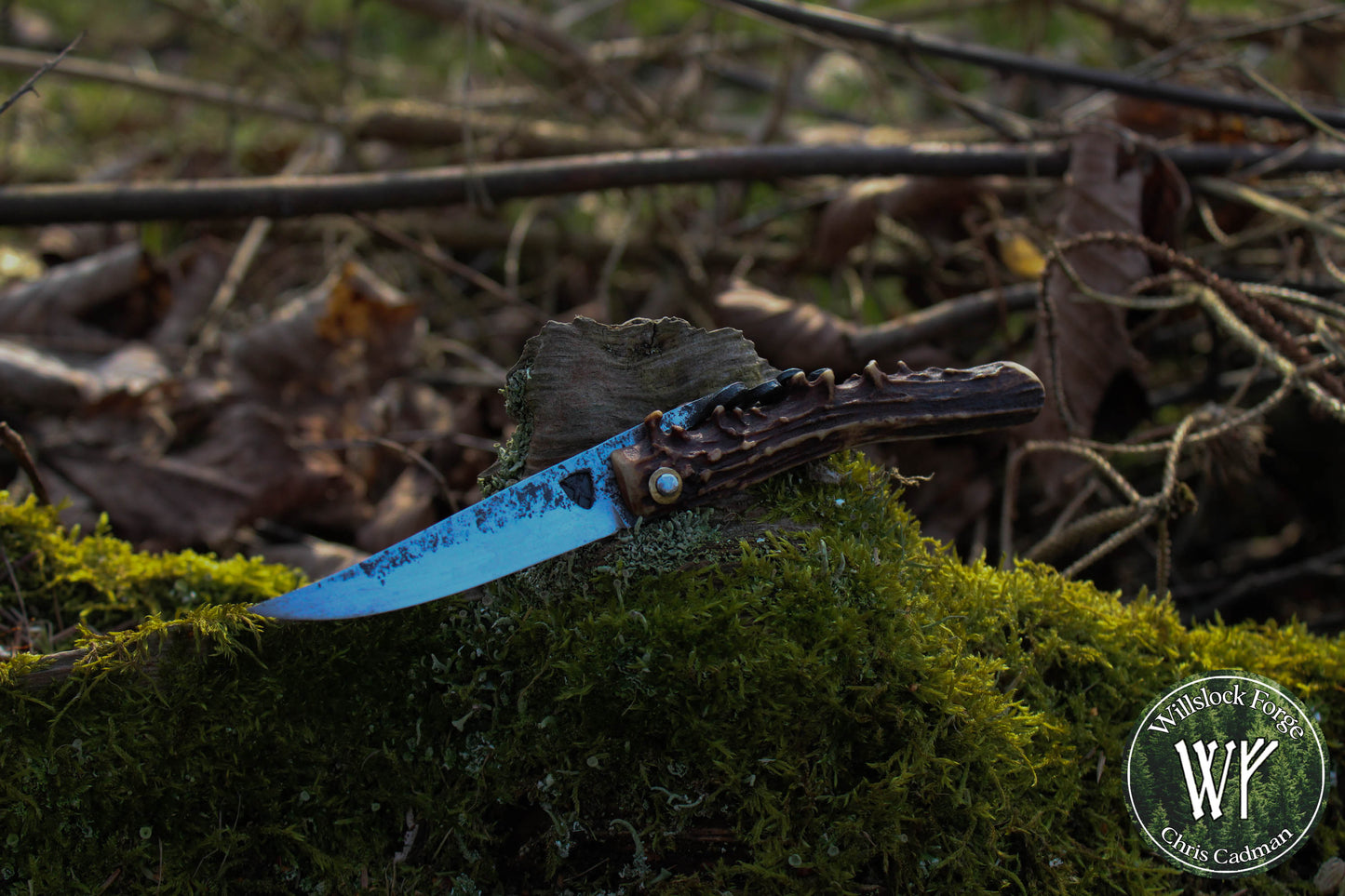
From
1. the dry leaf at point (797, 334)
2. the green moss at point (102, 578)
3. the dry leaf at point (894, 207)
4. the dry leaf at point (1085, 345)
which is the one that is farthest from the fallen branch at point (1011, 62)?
the green moss at point (102, 578)

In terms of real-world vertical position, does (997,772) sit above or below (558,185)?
below

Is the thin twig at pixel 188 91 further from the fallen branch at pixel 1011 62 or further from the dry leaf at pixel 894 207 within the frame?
the dry leaf at pixel 894 207

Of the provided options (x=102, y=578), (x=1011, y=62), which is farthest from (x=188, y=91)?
(x=1011, y=62)

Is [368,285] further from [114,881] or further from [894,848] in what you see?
[894,848]

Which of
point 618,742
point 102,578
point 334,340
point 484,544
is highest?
point 484,544

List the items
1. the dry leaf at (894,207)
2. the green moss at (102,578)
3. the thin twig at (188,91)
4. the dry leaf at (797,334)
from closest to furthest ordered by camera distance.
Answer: the green moss at (102,578), the dry leaf at (797,334), the dry leaf at (894,207), the thin twig at (188,91)

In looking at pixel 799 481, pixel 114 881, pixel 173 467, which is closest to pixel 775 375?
pixel 799 481

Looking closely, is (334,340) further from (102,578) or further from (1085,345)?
(1085,345)
